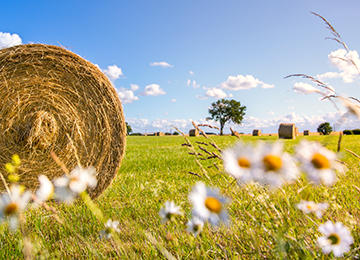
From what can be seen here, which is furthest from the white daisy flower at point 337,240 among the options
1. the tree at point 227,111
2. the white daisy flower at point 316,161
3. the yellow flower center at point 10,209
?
the tree at point 227,111

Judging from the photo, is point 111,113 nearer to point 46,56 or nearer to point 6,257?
point 46,56

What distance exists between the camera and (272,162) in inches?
26.9

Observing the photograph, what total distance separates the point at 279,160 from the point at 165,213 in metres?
0.48

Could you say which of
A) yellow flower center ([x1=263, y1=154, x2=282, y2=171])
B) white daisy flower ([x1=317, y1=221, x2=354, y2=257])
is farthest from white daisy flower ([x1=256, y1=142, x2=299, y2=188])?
white daisy flower ([x1=317, y1=221, x2=354, y2=257])

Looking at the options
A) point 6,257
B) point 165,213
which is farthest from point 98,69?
point 165,213

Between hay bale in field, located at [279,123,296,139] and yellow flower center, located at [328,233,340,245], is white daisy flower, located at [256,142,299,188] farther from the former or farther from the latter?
hay bale in field, located at [279,123,296,139]

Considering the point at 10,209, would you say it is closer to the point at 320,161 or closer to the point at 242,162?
the point at 242,162

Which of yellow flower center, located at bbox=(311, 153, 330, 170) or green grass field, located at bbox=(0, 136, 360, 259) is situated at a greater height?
yellow flower center, located at bbox=(311, 153, 330, 170)

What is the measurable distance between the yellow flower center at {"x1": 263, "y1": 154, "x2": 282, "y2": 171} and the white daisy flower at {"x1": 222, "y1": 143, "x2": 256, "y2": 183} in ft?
0.12

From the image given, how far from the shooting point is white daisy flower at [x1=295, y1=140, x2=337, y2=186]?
0.75 meters

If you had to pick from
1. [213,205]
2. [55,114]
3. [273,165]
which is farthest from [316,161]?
[55,114]

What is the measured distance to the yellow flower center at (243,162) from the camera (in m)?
0.72

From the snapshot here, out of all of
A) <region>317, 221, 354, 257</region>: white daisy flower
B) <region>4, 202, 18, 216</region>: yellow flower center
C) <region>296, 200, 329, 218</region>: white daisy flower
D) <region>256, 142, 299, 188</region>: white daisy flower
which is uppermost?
<region>256, 142, 299, 188</region>: white daisy flower

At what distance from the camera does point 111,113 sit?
11.8 ft
